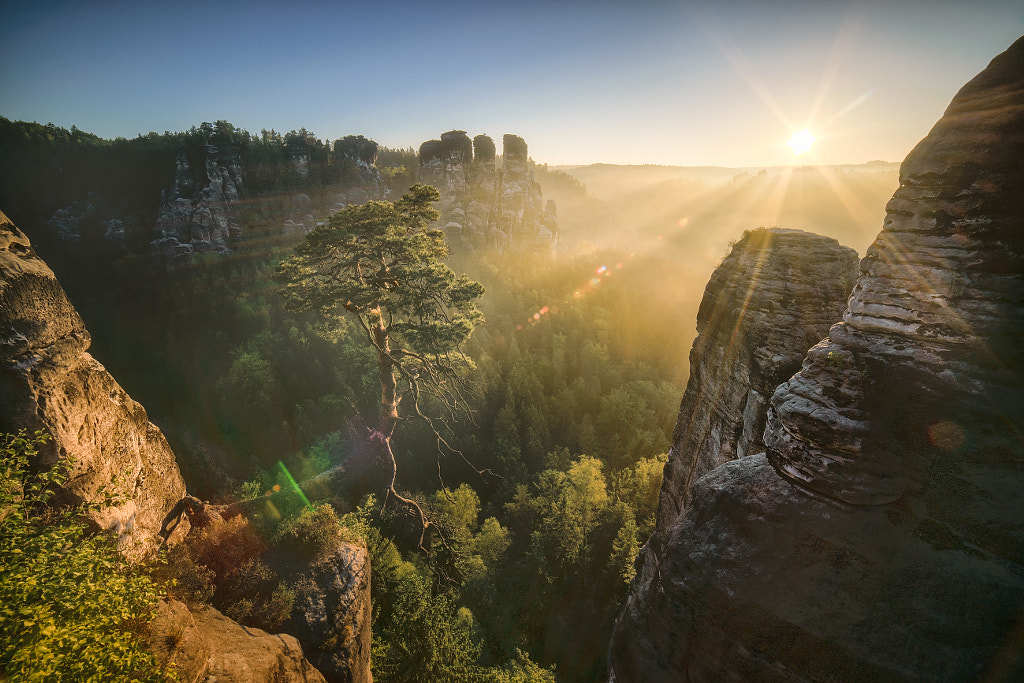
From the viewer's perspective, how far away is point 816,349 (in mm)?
5449

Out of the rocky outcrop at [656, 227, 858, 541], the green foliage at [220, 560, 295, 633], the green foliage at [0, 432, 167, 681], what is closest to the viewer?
the green foliage at [0, 432, 167, 681]

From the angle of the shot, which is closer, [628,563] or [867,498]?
[867,498]

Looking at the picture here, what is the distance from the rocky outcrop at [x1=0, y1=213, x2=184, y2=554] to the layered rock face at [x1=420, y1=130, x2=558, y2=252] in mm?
44518

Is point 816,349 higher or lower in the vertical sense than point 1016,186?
lower

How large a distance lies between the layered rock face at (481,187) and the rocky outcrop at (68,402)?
44.5 meters

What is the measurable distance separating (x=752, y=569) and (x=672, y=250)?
121 metres

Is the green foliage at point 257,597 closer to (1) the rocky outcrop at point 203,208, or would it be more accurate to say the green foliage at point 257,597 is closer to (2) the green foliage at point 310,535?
(2) the green foliage at point 310,535

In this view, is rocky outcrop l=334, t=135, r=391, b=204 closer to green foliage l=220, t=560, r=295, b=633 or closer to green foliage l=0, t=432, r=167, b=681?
green foliage l=220, t=560, r=295, b=633

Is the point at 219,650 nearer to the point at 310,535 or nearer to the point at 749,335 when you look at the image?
the point at 310,535

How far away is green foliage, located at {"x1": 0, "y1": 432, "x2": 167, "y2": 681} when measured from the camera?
3965 mm

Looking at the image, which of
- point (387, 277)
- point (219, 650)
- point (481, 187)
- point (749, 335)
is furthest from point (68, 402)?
point (481, 187)

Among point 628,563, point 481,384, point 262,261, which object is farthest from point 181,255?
point 628,563

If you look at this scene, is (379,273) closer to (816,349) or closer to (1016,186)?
(816,349)

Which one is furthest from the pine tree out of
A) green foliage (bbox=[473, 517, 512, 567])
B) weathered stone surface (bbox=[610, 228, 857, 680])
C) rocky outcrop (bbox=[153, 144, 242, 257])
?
rocky outcrop (bbox=[153, 144, 242, 257])
